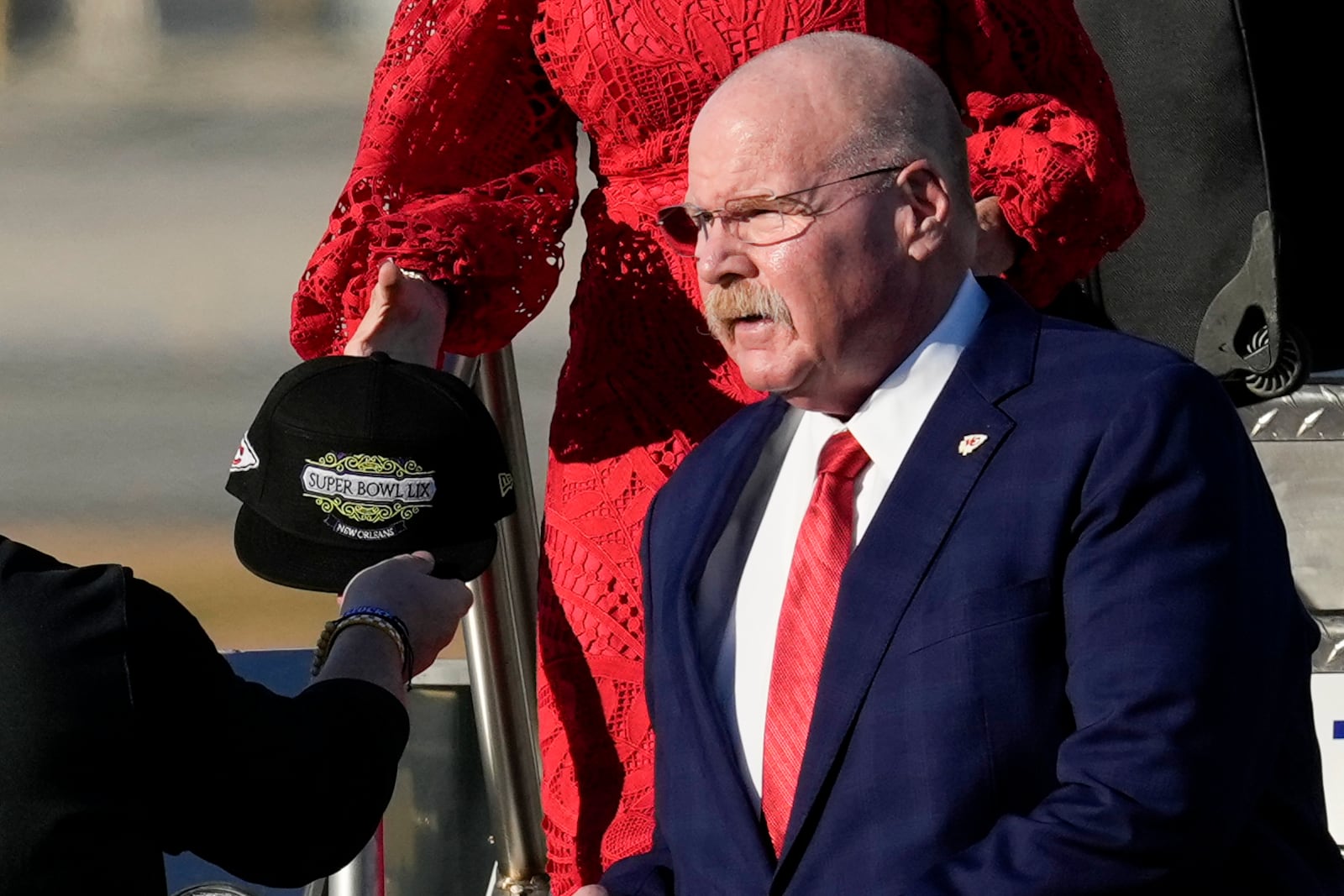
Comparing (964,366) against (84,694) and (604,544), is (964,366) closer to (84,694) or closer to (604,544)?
(604,544)

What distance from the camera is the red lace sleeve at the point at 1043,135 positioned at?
193 cm

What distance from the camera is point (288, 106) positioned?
5590 millimetres

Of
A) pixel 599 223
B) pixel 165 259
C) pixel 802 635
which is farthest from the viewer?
pixel 165 259

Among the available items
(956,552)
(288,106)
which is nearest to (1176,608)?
(956,552)

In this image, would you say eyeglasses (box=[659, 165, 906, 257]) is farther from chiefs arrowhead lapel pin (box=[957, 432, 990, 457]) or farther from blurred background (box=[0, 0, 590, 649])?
blurred background (box=[0, 0, 590, 649])

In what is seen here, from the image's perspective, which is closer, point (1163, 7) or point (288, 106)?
point (1163, 7)

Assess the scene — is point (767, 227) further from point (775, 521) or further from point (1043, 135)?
point (1043, 135)

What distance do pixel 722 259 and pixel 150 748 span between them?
2.05 ft

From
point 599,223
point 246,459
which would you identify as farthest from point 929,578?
point 599,223

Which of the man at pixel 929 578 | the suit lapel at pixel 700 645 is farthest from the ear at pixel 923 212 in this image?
the suit lapel at pixel 700 645

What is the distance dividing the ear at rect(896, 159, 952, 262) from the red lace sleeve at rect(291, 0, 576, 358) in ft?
1.79

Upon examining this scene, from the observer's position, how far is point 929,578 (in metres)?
1.56

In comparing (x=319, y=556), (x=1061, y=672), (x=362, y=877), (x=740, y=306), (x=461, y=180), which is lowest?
(x=362, y=877)

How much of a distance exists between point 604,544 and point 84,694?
833mm
